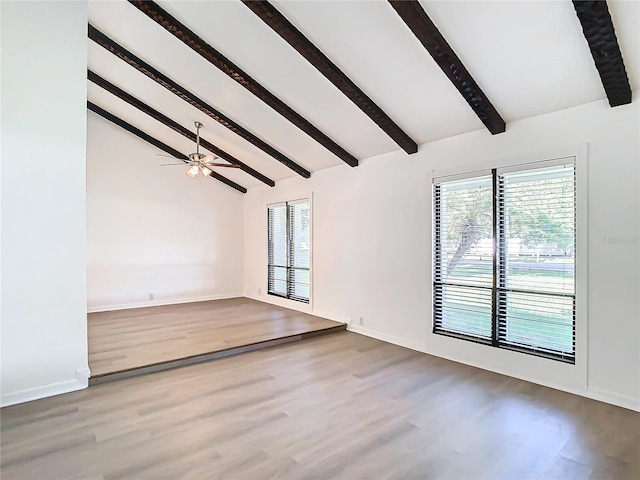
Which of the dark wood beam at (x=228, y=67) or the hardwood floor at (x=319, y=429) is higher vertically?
the dark wood beam at (x=228, y=67)

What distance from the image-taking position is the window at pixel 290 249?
7000mm

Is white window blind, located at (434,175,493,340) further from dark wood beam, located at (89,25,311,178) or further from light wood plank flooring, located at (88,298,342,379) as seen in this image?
dark wood beam, located at (89,25,311,178)

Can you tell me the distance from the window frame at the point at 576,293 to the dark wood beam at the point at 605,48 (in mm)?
508

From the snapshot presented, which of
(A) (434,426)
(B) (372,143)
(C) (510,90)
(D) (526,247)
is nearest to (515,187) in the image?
(D) (526,247)

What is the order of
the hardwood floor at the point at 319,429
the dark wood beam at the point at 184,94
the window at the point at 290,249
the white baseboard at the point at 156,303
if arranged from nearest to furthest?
1. the hardwood floor at the point at 319,429
2. the dark wood beam at the point at 184,94
3. the white baseboard at the point at 156,303
4. the window at the point at 290,249

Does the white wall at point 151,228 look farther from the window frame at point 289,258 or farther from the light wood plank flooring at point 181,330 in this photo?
the window frame at point 289,258

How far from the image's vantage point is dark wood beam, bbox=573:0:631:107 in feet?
8.03

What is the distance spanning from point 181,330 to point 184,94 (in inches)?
134

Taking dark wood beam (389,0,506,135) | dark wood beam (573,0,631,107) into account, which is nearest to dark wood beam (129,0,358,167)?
dark wood beam (389,0,506,135)

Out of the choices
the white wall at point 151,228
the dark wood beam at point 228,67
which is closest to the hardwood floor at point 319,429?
the dark wood beam at point 228,67

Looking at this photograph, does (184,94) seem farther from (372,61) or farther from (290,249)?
(290,249)

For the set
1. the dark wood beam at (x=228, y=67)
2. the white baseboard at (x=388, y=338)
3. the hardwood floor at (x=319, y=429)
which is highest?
the dark wood beam at (x=228, y=67)

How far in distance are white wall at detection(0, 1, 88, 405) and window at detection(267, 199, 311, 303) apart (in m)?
3.94

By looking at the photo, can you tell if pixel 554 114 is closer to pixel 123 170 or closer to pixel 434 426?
pixel 434 426
